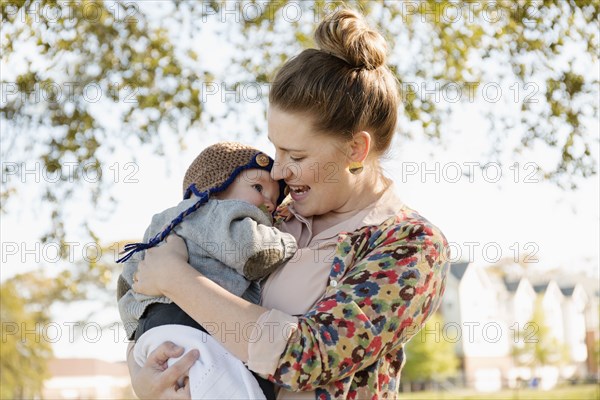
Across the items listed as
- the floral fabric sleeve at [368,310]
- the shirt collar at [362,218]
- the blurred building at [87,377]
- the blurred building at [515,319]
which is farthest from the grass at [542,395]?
the floral fabric sleeve at [368,310]

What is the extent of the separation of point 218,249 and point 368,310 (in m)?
0.43

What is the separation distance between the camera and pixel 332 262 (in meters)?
2.17

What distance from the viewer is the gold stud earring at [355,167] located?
2322 mm

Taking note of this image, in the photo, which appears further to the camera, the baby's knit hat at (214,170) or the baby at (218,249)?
the baby's knit hat at (214,170)

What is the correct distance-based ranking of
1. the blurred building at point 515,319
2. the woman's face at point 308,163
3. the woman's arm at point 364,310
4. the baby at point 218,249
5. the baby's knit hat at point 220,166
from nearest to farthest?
the woman's arm at point 364,310 → the baby at point 218,249 → the woman's face at point 308,163 → the baby's knit hat at point 220,166 → the blurred building at point 515,319

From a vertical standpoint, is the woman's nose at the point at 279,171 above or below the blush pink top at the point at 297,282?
above

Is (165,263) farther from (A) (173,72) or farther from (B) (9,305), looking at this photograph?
(B) (9,305)

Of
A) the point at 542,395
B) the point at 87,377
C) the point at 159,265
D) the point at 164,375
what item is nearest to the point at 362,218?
the point at 159,265

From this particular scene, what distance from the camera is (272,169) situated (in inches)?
91.0

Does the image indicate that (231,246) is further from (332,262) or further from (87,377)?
(87,377)

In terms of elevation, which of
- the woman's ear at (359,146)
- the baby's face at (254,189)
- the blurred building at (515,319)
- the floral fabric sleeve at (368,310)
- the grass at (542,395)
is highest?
the woman's ear at (359,146)

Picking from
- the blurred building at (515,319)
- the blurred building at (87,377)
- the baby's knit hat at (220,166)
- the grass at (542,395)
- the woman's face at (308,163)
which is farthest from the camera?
the blurred building at (515,319)

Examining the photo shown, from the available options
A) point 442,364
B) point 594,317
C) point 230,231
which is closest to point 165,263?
point 230,231

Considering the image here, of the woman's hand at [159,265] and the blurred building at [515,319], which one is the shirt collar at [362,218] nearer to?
the woman's hand at [159,265]
